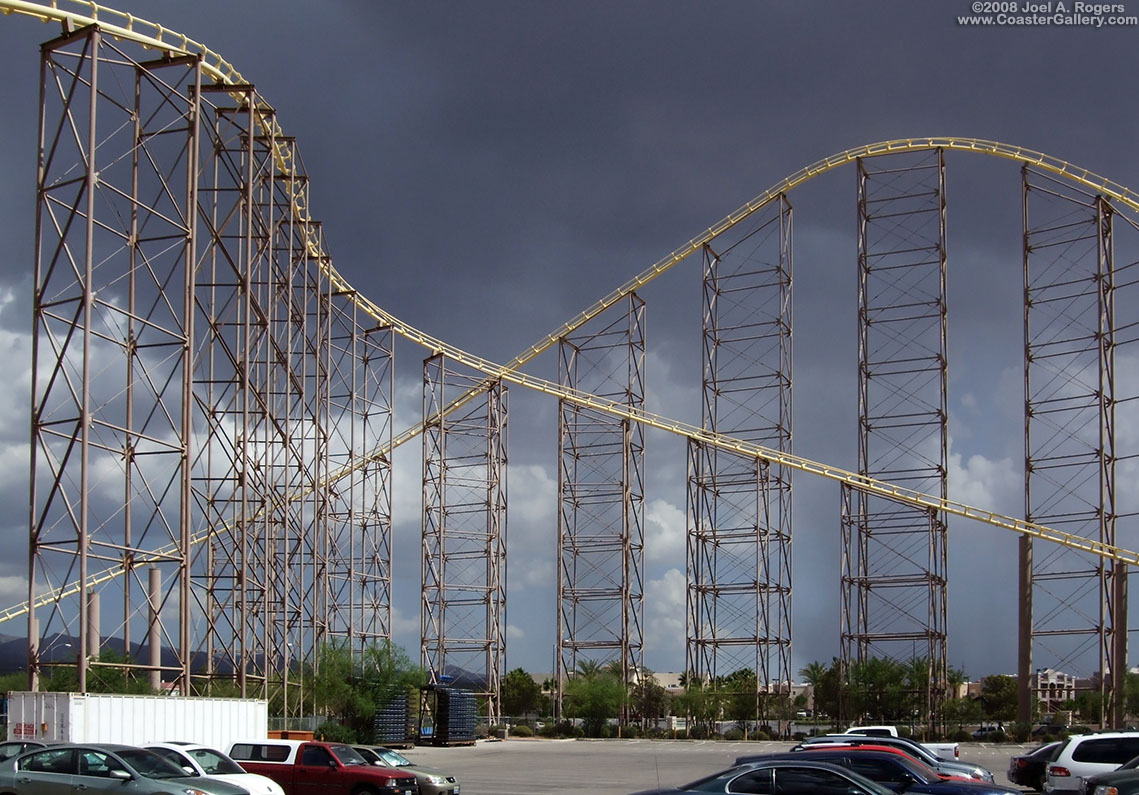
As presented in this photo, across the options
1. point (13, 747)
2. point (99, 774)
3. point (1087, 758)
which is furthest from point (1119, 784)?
point (13, 747)

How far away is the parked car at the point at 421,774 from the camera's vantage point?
19.0 metres

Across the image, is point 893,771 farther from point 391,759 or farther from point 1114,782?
point 391,759

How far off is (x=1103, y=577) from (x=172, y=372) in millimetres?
30122

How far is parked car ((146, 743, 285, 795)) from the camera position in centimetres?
1560

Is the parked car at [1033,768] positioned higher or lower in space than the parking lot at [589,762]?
higher

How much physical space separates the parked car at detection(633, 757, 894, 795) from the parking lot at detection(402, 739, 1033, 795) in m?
9.74

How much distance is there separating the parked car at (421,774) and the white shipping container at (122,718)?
3.49m

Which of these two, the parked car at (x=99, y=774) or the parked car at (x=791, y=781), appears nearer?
the parked car at (x=791, y=781)

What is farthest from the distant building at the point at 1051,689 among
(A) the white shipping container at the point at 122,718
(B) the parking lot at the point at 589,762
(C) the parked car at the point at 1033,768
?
(A) the white shipping container at the point at 122,718

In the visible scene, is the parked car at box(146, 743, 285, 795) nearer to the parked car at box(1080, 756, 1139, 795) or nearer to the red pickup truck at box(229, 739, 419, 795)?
the red pickup truck at box(229, 739, 419, 795)

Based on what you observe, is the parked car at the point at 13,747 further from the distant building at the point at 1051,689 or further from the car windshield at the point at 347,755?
the distant building at the point at 1051,689

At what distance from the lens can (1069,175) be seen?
43.7 m

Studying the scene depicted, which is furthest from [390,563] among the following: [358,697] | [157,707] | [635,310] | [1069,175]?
[1069,175]

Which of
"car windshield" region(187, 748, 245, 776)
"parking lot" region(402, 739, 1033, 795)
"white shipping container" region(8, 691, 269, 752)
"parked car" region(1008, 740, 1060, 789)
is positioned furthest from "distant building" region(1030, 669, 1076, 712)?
"car windshield" region(187, 748, 245, 776)
